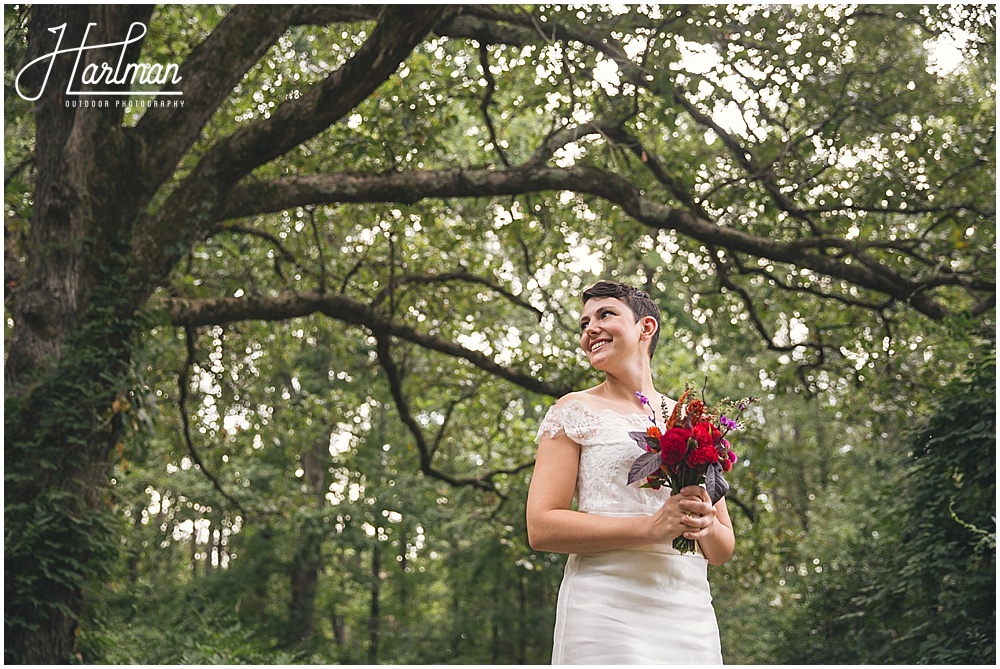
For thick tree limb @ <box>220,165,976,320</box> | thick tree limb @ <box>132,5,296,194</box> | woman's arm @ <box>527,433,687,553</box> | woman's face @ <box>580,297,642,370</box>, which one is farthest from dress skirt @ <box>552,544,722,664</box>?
thick tree limb @ <box>132,5,296,194</box>

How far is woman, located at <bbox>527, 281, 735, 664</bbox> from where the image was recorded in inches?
94.2

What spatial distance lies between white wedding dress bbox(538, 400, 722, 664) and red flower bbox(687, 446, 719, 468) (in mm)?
263

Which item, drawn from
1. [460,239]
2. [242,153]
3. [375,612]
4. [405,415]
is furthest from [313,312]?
[375,612]

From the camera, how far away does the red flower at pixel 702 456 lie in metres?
2.30

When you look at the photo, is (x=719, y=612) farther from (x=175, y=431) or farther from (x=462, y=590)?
(x=175, y=431)

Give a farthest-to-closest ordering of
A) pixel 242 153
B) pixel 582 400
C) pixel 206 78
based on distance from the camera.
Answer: pixel 242 153 < pixel 206 78 < pixel 582 400

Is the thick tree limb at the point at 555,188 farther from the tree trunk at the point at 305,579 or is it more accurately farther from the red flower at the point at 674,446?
the tree trunk at the point at 305,579

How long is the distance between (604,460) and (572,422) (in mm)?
143

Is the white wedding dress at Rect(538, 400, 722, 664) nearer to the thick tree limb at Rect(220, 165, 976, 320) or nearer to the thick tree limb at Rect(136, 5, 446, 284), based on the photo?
the thick tree limb at Rect(136, 5, 446, 284)

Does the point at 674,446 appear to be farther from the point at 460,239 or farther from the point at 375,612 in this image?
the point at 375,612

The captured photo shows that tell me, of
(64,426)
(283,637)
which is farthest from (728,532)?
(283,637)

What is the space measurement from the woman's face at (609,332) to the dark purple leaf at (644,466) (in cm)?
43

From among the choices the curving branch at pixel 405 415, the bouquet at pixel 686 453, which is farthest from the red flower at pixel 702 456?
the curving branch at pixel 405 415

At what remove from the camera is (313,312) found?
7.14 metres
